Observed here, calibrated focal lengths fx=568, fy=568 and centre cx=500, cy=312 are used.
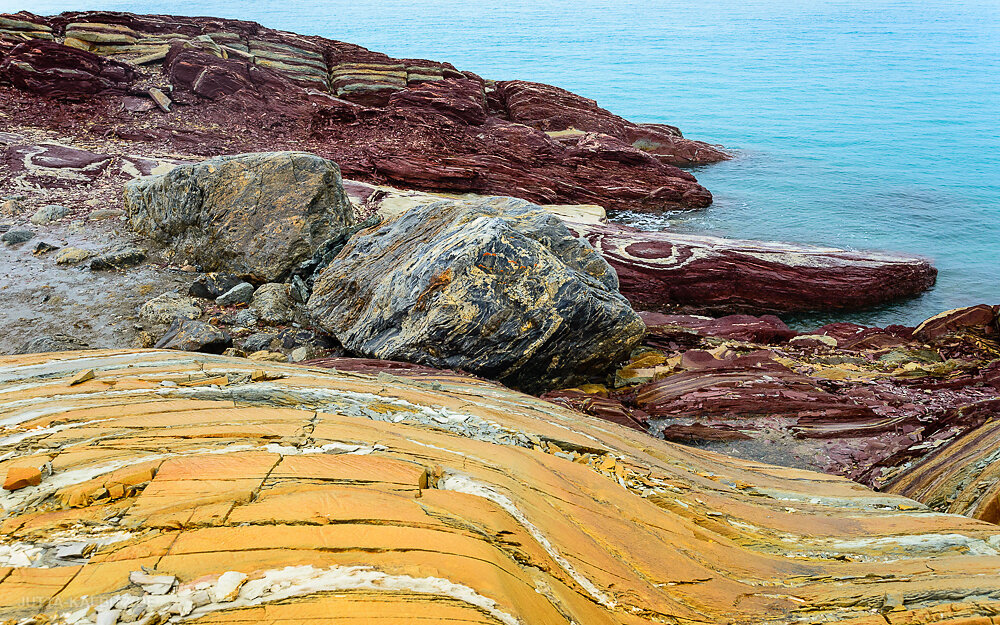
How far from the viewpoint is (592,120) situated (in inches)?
1026

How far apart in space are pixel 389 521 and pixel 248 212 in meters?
9.13

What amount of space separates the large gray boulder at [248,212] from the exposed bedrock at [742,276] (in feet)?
23.1

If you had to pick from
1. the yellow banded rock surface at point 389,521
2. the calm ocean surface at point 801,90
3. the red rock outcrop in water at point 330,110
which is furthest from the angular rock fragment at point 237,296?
the calm ocean surface at point 801,90

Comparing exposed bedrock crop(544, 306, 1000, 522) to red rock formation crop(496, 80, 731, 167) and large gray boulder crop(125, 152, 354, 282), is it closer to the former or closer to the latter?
large gray boulder crop(125, 152, 354, 282)

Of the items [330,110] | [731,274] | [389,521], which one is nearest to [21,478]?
[389,521]

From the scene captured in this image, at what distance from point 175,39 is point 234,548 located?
77.2 feet

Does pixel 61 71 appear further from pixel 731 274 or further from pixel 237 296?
pixel 731 274

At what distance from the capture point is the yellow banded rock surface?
7.37ft

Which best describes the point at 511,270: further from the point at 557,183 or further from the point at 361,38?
the point at 361,38

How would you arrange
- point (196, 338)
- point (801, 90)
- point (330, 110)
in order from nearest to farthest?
point (196, 338) < point (330, 110) < point (801, 90)

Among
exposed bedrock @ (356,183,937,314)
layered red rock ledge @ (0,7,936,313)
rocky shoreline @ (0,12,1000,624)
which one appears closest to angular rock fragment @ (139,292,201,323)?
rocky shoreline @ (0,12,1000,624)

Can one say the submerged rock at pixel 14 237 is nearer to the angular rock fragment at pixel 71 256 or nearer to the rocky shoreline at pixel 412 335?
the rocky shoreline at pixel 412 335

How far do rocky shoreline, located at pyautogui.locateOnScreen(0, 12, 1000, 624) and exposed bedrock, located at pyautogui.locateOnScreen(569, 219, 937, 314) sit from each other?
8cm

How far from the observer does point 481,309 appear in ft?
22.7
